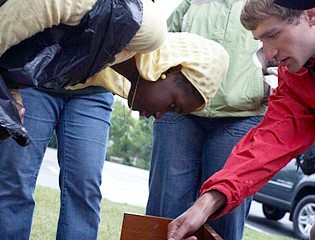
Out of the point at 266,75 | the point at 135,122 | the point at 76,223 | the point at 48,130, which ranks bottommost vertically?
the point at 135,122

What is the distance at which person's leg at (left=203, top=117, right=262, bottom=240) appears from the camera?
7.92 feet

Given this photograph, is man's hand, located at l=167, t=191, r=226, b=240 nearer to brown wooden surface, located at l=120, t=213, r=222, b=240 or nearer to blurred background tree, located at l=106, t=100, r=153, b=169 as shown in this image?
brown wooden surface, located at l=120, t=213, r=222, b=240

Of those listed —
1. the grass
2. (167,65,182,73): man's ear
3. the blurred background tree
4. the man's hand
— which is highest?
(167,65,182,73): man's ear

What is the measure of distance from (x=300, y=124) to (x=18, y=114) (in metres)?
1.03

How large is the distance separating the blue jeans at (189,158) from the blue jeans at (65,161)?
25cm

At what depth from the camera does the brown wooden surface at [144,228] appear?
207cm

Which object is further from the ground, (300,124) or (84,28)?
(84,28)

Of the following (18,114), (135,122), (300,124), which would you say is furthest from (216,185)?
(135,122)

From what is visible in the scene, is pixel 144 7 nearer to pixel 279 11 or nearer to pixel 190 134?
pixel 279 11

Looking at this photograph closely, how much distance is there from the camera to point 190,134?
249cm

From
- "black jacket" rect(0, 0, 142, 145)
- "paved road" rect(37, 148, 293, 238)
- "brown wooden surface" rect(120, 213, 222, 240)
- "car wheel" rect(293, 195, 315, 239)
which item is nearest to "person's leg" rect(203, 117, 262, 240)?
"brown wooden surface" rect(120, 213, 222, 240)

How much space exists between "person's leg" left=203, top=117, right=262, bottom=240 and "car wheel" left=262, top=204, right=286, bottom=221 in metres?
6.66

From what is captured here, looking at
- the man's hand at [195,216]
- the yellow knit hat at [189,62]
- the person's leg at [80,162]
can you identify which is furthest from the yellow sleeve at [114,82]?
the man's hand at [195,216]

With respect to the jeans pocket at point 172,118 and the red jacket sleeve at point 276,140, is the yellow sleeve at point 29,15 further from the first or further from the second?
the jeans pocket at point 172,118
